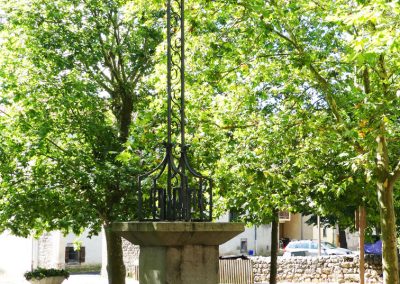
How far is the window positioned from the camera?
39406 mm

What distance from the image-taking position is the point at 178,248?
6.89 metres

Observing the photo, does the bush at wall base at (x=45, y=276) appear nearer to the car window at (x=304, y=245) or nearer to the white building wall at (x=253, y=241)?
the car window at (x=304, y=245)

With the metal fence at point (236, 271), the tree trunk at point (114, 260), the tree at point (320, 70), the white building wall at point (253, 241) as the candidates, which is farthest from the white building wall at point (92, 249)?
the tree at point (320, 70)

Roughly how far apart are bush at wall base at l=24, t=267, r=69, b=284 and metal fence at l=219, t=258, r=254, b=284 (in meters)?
6.13

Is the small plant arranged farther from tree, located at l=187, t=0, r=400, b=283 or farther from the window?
the window

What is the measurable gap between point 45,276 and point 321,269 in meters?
10.8

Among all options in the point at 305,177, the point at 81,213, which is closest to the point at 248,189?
the point at 305,177

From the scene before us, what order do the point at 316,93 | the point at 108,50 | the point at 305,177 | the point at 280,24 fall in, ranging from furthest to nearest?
the point at 108,50 → the point at 305,177 → the point at 316,93 → the point at 280,24

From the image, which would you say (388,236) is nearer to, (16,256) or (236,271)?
(236,271)

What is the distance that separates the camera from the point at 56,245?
38.9m

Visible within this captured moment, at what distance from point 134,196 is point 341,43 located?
6.73 m

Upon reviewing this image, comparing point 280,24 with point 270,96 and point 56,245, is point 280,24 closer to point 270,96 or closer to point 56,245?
point 270,96

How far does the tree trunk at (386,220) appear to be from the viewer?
1413cm

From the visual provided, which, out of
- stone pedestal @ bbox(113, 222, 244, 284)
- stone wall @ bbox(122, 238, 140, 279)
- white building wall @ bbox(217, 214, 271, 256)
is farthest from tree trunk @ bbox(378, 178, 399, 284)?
white building wall @ bbox(217, 214, 271, 256)
